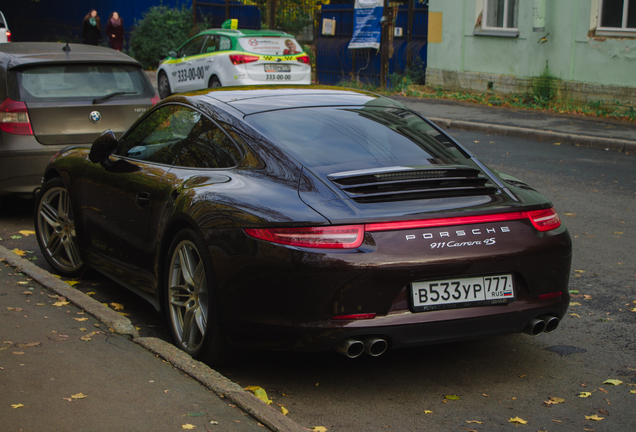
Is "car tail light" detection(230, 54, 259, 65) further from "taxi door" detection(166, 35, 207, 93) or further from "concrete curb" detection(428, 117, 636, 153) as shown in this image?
"concrete curb" detection(428, 117, 636, 153)

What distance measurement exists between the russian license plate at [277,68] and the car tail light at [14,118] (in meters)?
10.7

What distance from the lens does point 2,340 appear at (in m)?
4.25

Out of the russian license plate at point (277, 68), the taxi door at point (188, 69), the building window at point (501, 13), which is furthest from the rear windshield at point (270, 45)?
the building window at point (501, 13)

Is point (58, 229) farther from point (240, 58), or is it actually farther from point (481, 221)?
point (240, 58)

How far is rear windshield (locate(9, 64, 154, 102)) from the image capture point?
7.53 m

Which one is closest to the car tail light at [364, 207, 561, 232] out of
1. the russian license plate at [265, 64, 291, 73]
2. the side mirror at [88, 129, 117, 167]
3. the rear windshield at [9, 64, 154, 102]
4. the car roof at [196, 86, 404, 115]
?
the car roof at [196, 86, 404, 115]

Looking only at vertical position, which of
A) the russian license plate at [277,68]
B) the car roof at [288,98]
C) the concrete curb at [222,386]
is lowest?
the concrete curb at [222,386]

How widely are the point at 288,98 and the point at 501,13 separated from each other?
15454 mm

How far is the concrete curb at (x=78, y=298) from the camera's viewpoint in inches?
174

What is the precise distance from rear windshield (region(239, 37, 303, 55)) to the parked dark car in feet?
31.7

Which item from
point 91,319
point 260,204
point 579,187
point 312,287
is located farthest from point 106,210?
point 579,187

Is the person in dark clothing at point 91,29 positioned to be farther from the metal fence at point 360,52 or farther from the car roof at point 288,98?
the car roof at point 288,98

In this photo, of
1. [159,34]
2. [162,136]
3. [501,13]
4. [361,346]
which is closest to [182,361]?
[361,346]

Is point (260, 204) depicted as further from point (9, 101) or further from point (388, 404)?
point (9, 101)
